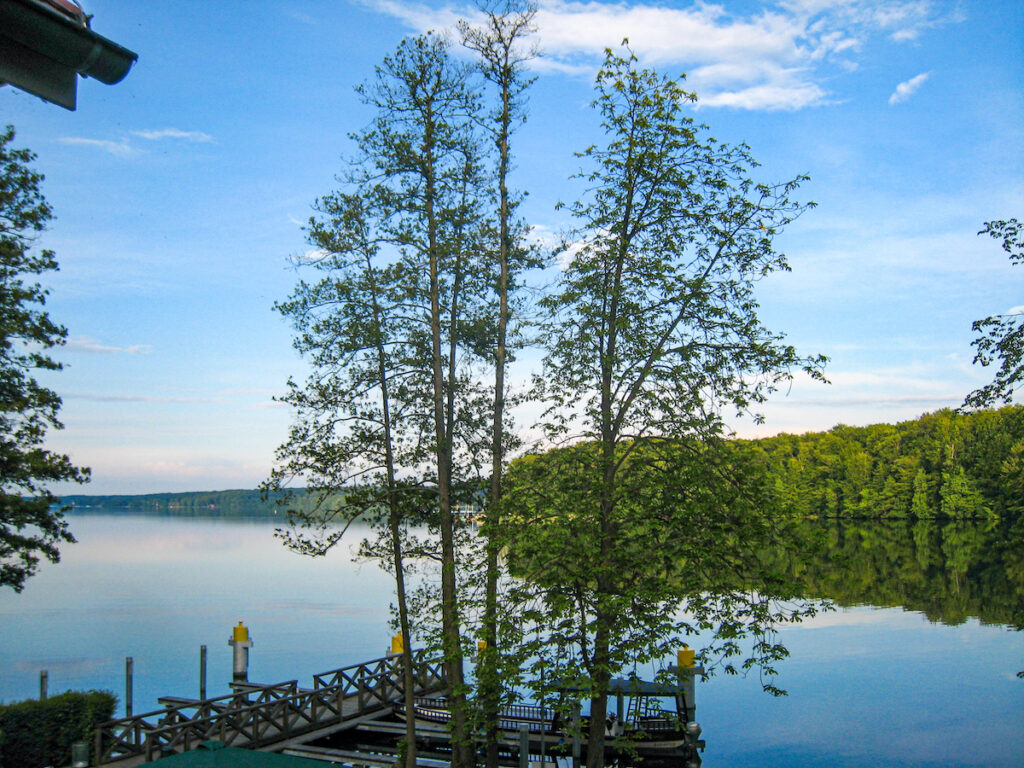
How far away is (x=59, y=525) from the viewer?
19219 mm

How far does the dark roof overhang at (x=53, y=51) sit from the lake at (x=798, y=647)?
13825mm

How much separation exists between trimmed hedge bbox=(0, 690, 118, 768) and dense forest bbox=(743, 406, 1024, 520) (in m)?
85.3

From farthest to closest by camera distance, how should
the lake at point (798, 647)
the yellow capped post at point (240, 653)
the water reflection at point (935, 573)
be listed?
the water reflection at point (935, 573), the lake at point (798, 647), the yellow capped post at point (240, 653)

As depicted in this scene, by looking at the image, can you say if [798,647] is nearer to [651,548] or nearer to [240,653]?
[240,653]

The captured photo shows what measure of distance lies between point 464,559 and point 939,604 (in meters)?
42.4

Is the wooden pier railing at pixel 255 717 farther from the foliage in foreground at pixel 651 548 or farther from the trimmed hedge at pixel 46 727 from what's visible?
the foliage in foreground at pixel 651 548

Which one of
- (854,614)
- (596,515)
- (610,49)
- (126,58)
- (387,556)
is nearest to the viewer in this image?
(126,58)

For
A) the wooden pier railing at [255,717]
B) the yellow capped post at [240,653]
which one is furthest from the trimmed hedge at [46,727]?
the yellow capped post at [240,653]

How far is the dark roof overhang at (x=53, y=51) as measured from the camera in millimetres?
1520

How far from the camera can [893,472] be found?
110 metres

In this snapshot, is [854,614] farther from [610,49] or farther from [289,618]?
[610,49]

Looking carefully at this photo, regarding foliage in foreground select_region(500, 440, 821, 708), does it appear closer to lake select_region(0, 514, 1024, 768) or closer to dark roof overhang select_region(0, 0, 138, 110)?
lake select_region(0, 514, 1024, 768)

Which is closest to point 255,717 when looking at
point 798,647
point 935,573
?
point 798,647

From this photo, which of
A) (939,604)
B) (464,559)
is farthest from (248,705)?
(939,604)
